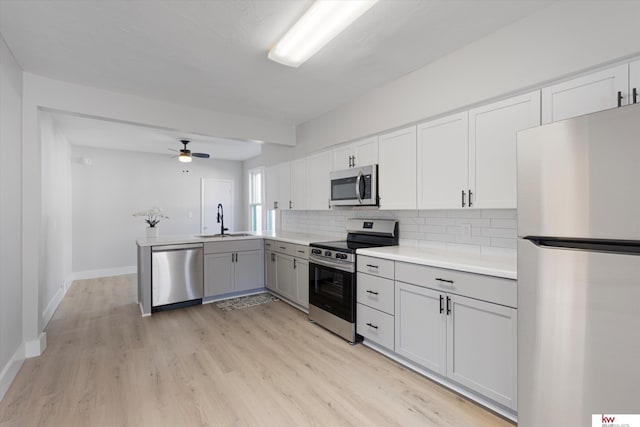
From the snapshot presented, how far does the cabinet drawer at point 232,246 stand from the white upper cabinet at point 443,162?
2691mm

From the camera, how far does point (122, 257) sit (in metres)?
6.16

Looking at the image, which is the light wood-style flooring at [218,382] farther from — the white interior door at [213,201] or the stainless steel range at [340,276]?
the white interior door at [213,201]

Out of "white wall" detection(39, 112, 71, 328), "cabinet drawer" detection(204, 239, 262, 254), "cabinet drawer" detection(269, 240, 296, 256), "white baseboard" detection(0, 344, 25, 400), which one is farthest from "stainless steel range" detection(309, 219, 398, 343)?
"white wall" detection(39, 112, 71, 328)

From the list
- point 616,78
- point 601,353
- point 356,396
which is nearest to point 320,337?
point 356,396

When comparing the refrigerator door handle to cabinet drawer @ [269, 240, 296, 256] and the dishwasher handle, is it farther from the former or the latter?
the dishwasher handle

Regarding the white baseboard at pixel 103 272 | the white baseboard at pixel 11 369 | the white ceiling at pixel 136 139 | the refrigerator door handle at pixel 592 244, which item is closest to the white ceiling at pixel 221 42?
the white ceiling at pixel 136 139

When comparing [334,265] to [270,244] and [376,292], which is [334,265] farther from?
[270,244]

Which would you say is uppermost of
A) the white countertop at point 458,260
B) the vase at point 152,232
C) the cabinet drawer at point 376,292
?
the vase at point 152,232

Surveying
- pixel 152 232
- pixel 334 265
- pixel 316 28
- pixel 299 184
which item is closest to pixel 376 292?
pixel 334 265

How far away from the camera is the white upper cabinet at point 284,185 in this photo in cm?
472

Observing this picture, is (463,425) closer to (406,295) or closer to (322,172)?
(406,295)

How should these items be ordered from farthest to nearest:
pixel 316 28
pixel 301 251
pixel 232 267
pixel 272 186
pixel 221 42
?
pixel 272 186 → pixel 232 267 → pixel 301 251 → pixel 221 42 → pixel 316 28

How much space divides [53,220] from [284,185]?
311cm

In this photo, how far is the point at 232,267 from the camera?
4367 mm
